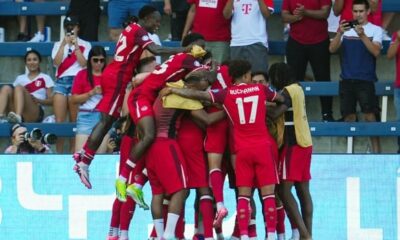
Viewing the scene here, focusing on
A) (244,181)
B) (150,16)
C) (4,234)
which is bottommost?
(4,234)

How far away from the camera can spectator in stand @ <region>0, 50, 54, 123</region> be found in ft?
59.6

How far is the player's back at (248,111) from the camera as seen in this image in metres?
14.1

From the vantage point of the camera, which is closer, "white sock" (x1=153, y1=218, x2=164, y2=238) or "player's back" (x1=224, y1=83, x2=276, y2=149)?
"player's back" (x1=224, y1=83, x2=276, y2=149)

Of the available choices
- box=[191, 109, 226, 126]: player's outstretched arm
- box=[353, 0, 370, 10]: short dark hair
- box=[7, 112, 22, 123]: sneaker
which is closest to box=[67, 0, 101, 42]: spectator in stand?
box=[7, 112, 22, 123]: sneaker

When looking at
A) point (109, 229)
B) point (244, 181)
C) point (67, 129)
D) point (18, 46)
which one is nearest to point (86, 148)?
point (109, 229)

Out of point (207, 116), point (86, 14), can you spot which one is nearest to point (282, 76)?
point (207, 116)

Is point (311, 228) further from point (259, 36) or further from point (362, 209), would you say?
point (259, 36)

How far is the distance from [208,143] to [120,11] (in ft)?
15.6

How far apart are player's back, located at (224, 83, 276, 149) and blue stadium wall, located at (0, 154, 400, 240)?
1764 mm

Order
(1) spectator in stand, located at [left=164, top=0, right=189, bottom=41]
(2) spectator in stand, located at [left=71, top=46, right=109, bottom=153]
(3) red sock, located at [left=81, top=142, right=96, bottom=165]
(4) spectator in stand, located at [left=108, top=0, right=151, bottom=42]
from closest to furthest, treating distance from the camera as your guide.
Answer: (3) red sock, located at [left=81, top=142, right=96, bottom=165] → (2) spectator in stand, located at [left=71, top=46, right=109, bottom=153] → (4) spectator in stand, located at [left=108, top=0, right=151, bottom=42] → (1) spectator in stand, located at [left=164, top=0, right=189, bottom=41]

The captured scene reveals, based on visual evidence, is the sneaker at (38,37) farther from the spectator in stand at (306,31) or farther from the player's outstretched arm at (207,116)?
the player's outstretched arm at (207,116)

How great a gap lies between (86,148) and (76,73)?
3491mm

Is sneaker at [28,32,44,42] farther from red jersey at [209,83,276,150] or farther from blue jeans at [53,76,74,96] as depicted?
red jersey at [209,83,276,150]

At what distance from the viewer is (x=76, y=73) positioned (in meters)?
18.4
